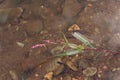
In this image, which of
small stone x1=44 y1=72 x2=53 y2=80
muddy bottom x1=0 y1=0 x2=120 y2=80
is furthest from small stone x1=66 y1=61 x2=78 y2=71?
small stone x1=44 y1=72 x2=53 y2=80

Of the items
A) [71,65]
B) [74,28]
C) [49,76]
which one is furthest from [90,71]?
[74,28]

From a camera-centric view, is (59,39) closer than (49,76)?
No

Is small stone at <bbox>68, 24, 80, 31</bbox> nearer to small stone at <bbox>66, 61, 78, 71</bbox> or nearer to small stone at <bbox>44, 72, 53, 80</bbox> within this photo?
small stone at <bbox>66, 61, 78, 71</bbox>

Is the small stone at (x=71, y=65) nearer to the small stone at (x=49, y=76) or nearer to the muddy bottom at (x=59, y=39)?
the muddy bottom at (x=59, y=39)

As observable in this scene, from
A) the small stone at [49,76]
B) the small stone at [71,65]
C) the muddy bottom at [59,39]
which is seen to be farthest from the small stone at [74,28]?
the small stone at [49,76]

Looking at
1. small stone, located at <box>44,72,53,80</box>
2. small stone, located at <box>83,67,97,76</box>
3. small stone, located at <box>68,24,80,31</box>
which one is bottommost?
small stone, located at <box>44,72,53,80</box>

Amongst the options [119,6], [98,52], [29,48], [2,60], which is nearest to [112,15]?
[119,6]

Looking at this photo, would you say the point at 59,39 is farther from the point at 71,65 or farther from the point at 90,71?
the point at 90,71

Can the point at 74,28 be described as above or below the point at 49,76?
above
